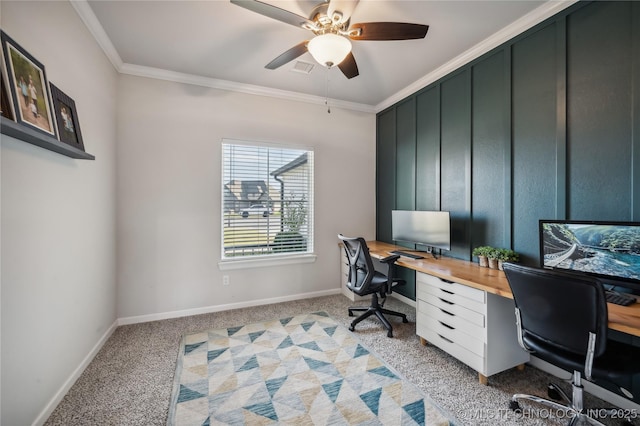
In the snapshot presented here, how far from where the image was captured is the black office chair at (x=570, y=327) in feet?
4.15

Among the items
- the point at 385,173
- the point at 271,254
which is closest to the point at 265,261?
the point at 271,254

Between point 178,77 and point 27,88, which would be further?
point 178,77

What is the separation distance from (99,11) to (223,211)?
2066 mm

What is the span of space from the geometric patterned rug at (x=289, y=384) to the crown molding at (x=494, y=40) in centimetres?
295

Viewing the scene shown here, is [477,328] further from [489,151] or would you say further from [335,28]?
[335,28]

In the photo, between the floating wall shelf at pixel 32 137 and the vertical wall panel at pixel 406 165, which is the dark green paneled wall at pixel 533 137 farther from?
the floating wall shelf at pixel 32 137

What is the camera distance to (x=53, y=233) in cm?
Answer: 169

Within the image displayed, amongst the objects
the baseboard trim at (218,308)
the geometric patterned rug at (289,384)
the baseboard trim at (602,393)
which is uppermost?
the baseboard trim at (218,308)

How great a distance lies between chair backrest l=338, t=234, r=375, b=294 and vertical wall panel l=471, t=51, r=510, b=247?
1098 mm

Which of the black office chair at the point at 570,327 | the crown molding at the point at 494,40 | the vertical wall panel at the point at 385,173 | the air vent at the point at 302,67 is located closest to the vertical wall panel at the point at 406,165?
the vertical wall panel at the point at 385,173

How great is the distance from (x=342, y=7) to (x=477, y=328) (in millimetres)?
2442

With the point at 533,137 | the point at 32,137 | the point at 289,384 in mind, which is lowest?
the point at 289,384

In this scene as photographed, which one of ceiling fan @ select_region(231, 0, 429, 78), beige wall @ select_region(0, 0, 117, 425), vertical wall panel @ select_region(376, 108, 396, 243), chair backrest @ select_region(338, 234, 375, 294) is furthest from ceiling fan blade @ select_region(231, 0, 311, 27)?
vertical wall panel @ select_region(376, 108, 396, 243)

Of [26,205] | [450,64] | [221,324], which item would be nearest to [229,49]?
[26,205]
